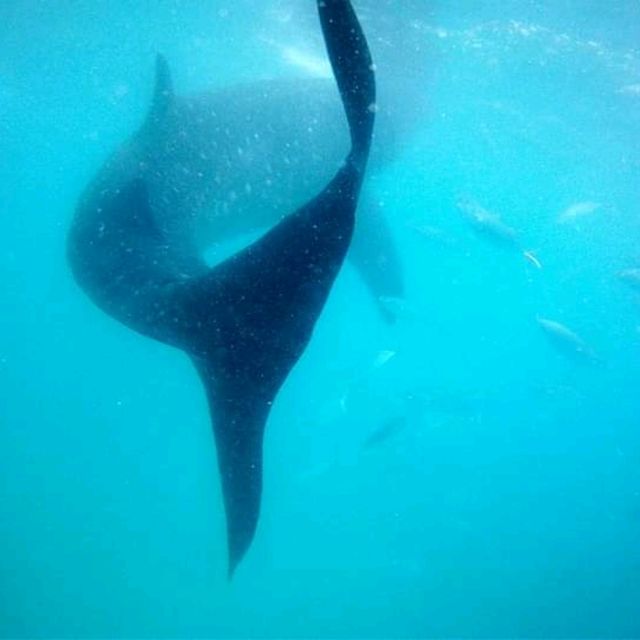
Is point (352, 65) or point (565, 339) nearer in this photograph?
point (352, 65)

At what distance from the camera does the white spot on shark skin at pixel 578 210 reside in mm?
21641

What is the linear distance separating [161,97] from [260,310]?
14.5 ft

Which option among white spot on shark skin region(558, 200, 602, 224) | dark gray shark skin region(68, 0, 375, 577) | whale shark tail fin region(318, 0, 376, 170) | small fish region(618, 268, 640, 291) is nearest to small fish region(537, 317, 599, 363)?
small fish region(618, 268, 640, 291)

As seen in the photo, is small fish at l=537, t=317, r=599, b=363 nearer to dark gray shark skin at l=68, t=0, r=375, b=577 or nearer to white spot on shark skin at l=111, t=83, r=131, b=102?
dark gray shark skin at l=68, t=0, r=375, b=577

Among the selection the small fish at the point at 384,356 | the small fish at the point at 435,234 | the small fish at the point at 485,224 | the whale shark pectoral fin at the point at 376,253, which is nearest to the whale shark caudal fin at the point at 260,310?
the small fish at the point at 485,224

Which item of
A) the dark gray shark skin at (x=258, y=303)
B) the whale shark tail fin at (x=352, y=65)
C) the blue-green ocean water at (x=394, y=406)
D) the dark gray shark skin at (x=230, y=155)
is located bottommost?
the blue-green ocean water at (x=394, y=406)

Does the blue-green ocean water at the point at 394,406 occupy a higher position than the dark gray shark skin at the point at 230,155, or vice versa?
the dark gray shark skin at the point at 230,155

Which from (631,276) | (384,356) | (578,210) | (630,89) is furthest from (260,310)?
(578,210)

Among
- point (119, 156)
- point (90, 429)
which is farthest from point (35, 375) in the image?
point (119, 156)

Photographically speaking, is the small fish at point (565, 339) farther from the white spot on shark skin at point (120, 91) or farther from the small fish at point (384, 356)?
the white spot on shark skin at point (120, 91)

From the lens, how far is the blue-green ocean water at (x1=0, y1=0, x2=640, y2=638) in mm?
16109

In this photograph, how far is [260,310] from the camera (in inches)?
91.1

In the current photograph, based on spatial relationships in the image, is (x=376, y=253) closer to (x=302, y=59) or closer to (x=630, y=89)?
(x=630, y=89)

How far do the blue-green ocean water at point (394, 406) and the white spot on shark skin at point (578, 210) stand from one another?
0.12m
